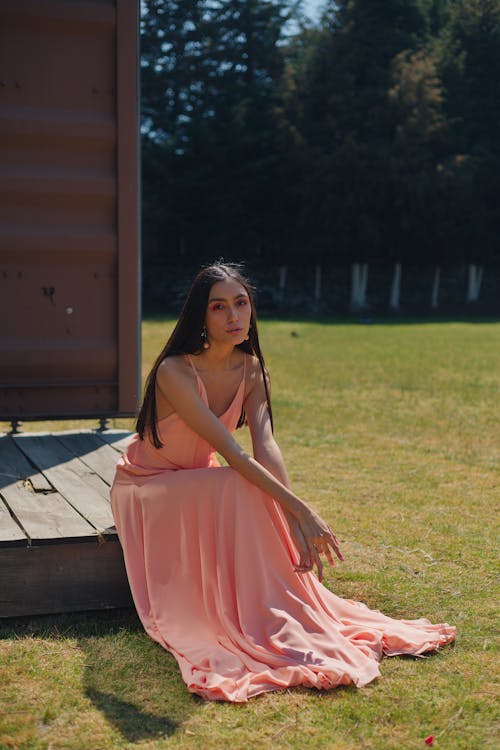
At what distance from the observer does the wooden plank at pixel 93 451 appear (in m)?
4.62

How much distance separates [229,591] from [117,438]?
7.39 feet

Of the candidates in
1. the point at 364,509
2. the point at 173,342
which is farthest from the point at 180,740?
the point at 364,509

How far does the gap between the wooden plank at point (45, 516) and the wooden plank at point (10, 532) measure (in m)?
0.02

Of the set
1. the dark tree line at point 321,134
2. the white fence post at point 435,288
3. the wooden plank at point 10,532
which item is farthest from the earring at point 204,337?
the white fence post at point 435,288

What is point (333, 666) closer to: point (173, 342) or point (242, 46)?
A: point (173, 342)

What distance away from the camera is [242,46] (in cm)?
3406

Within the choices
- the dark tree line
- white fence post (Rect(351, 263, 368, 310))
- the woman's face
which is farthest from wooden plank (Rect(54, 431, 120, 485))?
white fence post (Rect(351, 263, 368, 310))

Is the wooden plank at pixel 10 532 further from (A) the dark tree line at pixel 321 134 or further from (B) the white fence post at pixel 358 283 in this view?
(B) the white fence post at pixel 358 283

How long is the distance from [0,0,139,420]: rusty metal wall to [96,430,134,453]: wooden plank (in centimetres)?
14

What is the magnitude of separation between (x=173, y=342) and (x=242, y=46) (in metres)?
32.7

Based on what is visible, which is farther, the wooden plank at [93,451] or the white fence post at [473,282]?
the white fence post at [473,282]

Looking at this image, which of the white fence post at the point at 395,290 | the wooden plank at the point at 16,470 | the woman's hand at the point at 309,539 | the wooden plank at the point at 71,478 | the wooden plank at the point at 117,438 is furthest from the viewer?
the white fence post at the point at 395,290

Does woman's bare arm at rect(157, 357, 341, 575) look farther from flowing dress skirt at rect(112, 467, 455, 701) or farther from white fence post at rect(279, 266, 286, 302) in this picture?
white fence post at rect(279, 266, 286, 302)

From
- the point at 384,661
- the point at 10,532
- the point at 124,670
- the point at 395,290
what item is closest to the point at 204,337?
the point at 10,532
